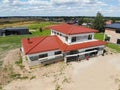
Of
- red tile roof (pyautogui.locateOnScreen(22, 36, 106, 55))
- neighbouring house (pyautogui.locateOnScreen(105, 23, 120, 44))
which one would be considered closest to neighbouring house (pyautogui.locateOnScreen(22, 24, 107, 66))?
red tile roof (pyautogui.locateOnScreen(22, 36, 106, 55))

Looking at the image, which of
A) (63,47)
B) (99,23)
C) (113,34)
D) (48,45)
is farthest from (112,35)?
(48,45)

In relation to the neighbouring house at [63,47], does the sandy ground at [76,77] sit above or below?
below

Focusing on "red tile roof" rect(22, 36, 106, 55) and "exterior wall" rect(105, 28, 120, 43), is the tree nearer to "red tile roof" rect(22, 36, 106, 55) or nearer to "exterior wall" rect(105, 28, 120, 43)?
"exterior wall" rect(105, 28, 120, 43)

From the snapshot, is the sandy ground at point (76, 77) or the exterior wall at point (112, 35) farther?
the exterior wall at point (112, 35)

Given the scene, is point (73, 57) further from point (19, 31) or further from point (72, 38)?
point (19, 31)

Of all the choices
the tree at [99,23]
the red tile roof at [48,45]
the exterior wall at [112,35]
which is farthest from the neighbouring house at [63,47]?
the tree at [99,23]

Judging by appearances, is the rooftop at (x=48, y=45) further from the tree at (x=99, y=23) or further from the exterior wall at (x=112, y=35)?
the tree at (x=99, y=23)

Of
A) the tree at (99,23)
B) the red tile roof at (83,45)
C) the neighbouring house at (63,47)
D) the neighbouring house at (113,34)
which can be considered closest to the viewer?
the neighbouring house at (63,47)
